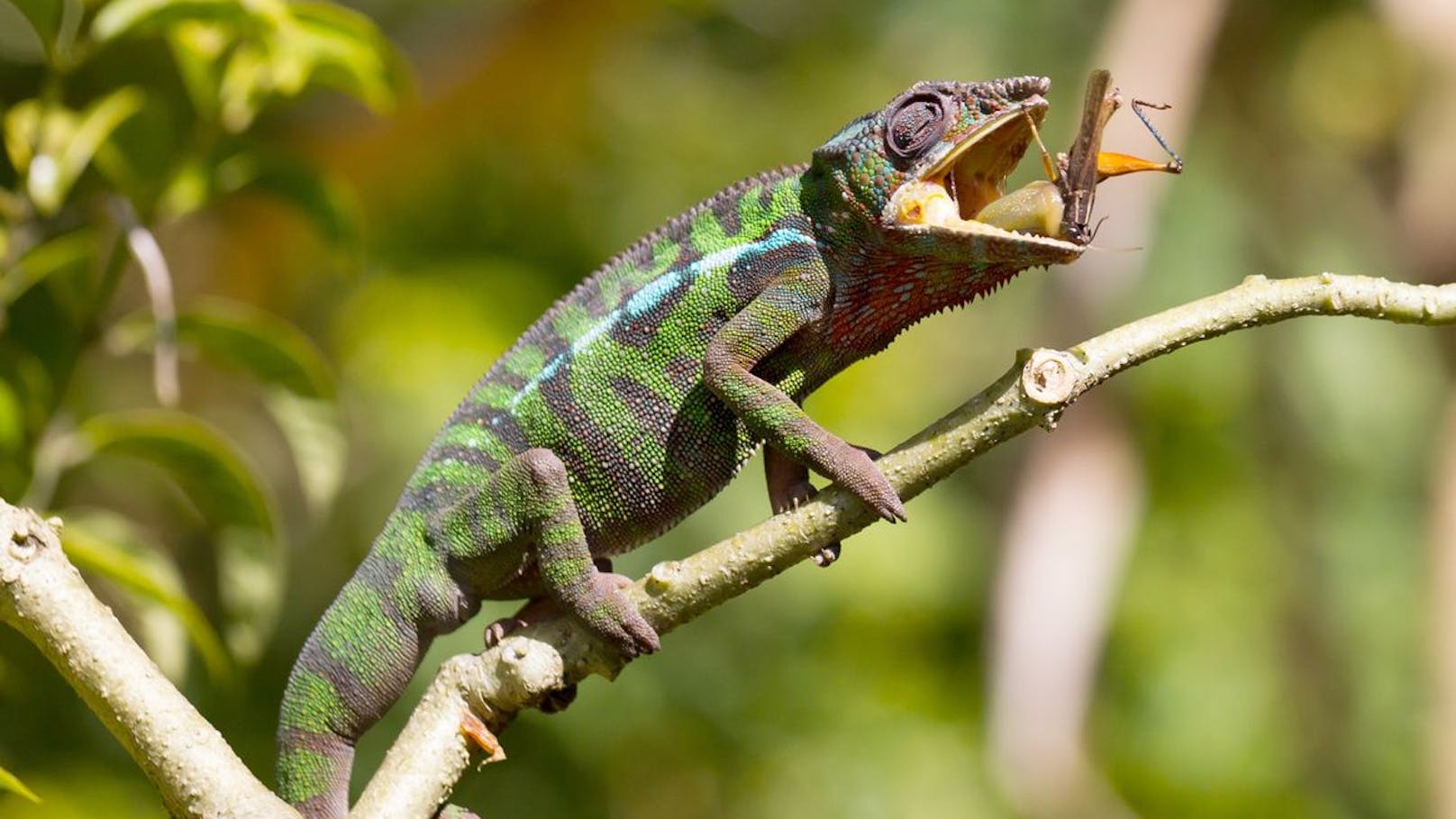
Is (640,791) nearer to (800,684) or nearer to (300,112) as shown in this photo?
(800,684)

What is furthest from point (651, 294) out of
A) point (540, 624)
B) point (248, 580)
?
point (248, 580)

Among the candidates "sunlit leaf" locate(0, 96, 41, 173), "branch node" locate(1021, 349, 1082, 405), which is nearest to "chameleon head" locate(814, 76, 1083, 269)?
"branch node" locate(1021, 349, 1082, 405)

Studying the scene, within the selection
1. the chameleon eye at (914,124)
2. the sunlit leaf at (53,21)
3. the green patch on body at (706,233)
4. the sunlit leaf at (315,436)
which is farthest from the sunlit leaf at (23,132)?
the chameleon eye at (914,124)

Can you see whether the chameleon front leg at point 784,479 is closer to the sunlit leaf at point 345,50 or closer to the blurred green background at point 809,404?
the blurred green background at point 809,404

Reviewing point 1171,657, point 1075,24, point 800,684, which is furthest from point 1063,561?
point 1075,24

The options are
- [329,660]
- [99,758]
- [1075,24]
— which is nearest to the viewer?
[329,660]

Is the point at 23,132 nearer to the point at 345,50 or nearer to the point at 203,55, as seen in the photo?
the point at 203,55

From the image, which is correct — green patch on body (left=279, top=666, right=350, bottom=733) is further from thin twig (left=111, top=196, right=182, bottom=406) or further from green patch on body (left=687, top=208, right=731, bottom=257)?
green patch on body (left=687, top=208, right=731, bottom=257)
